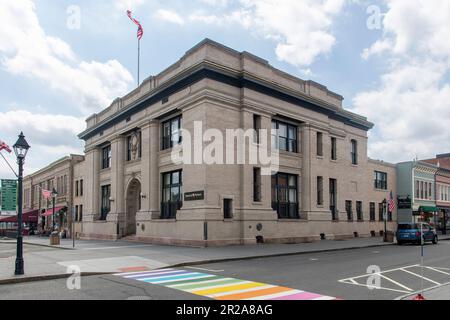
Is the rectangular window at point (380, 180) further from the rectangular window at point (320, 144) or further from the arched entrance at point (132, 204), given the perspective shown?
the arched entrance at point (132, 204)

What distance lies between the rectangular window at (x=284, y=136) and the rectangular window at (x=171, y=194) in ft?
24.6

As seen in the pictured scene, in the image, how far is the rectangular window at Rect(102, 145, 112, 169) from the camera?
1576 inches

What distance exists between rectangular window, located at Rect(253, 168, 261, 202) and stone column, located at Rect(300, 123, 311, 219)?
5447 millimetres

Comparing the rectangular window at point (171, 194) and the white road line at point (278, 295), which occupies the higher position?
the rectangular window at point (171, 194)

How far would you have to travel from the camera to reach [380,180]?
43875mm

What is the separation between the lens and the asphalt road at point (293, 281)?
10.4 metres

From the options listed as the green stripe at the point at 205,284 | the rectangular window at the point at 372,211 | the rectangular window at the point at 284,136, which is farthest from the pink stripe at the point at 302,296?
the rectangular window at the point at 372,211

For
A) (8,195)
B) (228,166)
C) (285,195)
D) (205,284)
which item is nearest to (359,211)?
(285,195)

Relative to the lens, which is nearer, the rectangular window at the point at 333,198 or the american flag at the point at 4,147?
the american flag at the point at 4,147

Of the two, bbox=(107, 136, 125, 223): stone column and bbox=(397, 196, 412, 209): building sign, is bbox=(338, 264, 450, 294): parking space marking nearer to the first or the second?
bbox=(107, 136, 125, 223): stone column

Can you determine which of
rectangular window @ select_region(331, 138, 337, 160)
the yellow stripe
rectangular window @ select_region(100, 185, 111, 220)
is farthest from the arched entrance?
the yellow stripe
